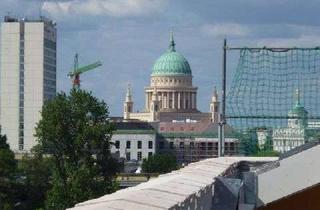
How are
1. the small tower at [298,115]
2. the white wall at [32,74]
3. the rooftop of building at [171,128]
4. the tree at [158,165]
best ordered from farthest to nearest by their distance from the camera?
the white wall at [32,74] < the rooftop of building at [171,128] < the tree at [158,165] < the small tower at [298,115]

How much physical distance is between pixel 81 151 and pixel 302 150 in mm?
39516

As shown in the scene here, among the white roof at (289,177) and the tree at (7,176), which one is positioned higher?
the white roof at (289,177)

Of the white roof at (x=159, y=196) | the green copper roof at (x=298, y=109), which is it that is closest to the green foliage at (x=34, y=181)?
the green copper roof at (x=298, y=109)

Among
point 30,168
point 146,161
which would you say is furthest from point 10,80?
point 30,168

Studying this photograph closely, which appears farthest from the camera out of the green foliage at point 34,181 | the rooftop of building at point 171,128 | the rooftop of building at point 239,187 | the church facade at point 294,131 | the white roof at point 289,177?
the rooftop of building at point 171,128

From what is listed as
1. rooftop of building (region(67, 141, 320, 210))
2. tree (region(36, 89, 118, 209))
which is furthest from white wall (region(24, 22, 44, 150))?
rooftop of building (region(67, 141, 320, 210))

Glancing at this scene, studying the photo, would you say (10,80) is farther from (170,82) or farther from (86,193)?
(86,193)

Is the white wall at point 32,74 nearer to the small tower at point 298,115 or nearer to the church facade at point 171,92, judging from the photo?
the church facade at point 171,92

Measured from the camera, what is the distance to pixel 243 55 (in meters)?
17.4

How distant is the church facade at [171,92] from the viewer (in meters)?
191

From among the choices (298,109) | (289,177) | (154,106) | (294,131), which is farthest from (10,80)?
(289,177)

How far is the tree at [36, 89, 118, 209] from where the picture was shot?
4825cm

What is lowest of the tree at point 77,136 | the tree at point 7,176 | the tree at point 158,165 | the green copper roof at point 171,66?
the tree at point 158,165

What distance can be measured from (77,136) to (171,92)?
14542cm
